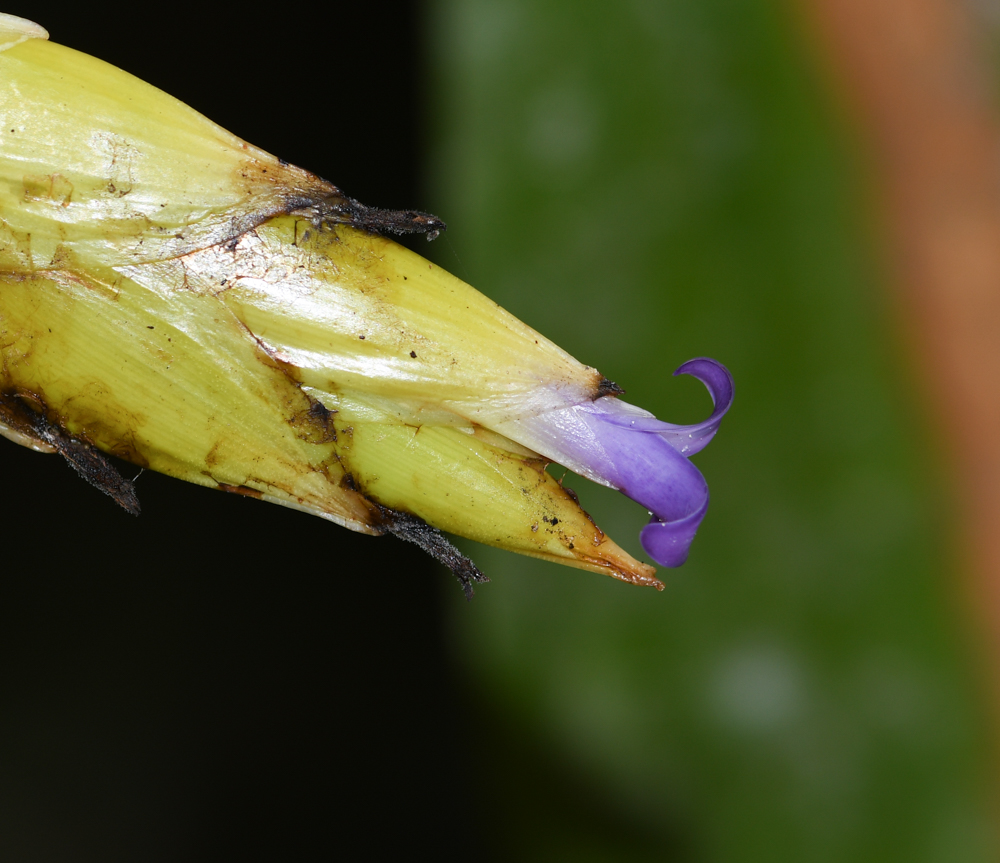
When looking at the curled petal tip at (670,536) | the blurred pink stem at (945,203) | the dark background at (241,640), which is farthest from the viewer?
the dark background at (241,640)

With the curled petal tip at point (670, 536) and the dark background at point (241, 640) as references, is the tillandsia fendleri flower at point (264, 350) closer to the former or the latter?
the curled petal tip at point (670, 536)

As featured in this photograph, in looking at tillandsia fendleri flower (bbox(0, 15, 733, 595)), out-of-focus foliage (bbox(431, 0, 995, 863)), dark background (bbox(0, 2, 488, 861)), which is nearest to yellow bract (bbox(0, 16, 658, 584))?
tillandsia fendleri flower (bbox(0, 15, 733, 595))

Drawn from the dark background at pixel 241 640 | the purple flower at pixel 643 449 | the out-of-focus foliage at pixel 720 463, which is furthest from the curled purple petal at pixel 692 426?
the dark background at pixel 241 640

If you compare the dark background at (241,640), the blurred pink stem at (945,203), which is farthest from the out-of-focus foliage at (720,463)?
the dark background at (241,640)

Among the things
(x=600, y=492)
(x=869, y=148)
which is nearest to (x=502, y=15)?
(x=869, y=148)

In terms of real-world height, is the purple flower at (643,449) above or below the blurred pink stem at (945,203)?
below

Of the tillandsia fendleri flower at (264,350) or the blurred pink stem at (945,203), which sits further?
the blurred pink stem at (945,203)

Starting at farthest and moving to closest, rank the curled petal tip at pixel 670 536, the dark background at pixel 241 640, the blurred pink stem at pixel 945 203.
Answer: the dark background at pixel 241 640 < the blurred pink stem at pixel 945 203 < the curled petal tip at pixel 670 536

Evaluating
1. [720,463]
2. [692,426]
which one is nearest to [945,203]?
[720,463]
